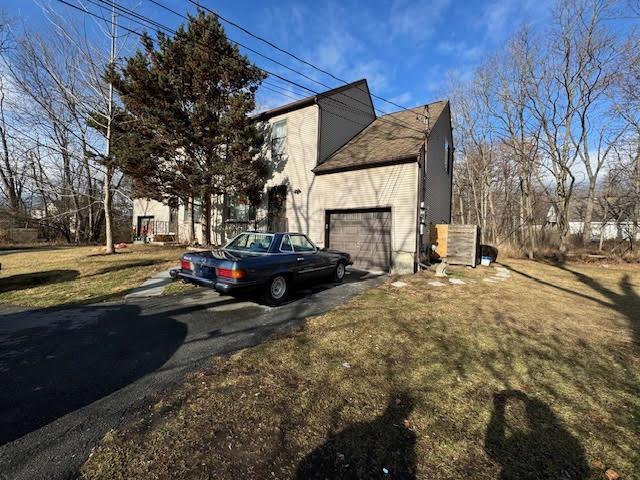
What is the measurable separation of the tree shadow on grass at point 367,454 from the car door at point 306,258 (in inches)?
173

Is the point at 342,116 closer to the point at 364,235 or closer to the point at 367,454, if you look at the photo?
the point at 364,235

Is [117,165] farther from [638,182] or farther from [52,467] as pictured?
[638,182]

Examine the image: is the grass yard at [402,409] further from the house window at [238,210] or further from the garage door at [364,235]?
the house window at [238,210]

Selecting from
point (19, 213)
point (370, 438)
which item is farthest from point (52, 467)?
point (19, 213)

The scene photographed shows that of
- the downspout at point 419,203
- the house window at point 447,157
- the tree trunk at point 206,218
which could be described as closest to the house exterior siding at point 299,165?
the tree trunk at point 206,218

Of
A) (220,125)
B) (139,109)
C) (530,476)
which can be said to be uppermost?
(139,109)

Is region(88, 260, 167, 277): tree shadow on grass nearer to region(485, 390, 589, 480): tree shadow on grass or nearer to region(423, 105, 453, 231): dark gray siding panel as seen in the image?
region(423, 105, 453, 231): dark gray siding panel

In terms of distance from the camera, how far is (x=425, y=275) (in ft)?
32.8

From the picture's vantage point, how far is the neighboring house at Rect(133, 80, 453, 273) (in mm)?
10711

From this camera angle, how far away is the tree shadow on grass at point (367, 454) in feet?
6.92

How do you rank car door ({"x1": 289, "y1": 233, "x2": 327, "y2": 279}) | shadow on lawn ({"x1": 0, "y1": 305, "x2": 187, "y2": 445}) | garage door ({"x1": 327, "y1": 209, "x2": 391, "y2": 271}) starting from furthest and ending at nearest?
garage door ({"x1": 327, "y1": 209, "x2": 391, "y2": 271}) → car door ({"x1": 289, "y1": 233, "x2": 327, "y2": 279}) → shadow on lawn ({"x1": 0, "y1": 305, "x2": 187, "y2": 445})

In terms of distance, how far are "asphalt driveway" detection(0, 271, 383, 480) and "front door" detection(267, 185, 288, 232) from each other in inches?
288

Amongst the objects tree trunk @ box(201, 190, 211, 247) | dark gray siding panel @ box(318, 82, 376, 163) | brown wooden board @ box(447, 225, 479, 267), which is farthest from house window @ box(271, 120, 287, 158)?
brown wooden board @ box(447, 225, 479, 267)

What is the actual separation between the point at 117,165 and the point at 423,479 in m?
15.2
